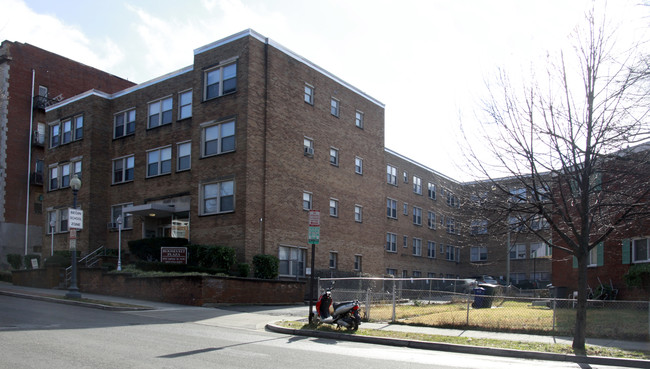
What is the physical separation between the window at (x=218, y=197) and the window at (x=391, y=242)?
2040cm

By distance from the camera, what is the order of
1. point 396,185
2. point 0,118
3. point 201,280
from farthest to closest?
point 396,185
point 0,118
point 201,280

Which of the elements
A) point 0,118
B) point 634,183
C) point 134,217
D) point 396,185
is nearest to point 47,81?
point 0,118

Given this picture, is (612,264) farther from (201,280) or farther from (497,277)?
(497,277)

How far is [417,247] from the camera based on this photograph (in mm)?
51562

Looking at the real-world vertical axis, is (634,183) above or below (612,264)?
above

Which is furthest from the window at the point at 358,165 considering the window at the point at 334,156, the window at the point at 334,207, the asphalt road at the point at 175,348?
the asphalt road at the point at 175,348

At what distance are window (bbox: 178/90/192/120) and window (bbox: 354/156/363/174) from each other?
441 inches

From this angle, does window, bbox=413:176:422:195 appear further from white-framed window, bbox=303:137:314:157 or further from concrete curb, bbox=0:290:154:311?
concrete curb, bbox=0:290:154:311

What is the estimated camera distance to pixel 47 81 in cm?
4516

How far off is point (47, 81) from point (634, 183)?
44.3 meters

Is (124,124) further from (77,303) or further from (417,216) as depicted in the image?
(417,216)

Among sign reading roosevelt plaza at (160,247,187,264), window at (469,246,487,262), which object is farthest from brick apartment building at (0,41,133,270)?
window at (469,246,487,262)

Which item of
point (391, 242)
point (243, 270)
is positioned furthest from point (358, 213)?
point (243, 270)

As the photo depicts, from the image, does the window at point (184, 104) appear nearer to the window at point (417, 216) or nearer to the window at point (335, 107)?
the window at point (335, 107)
